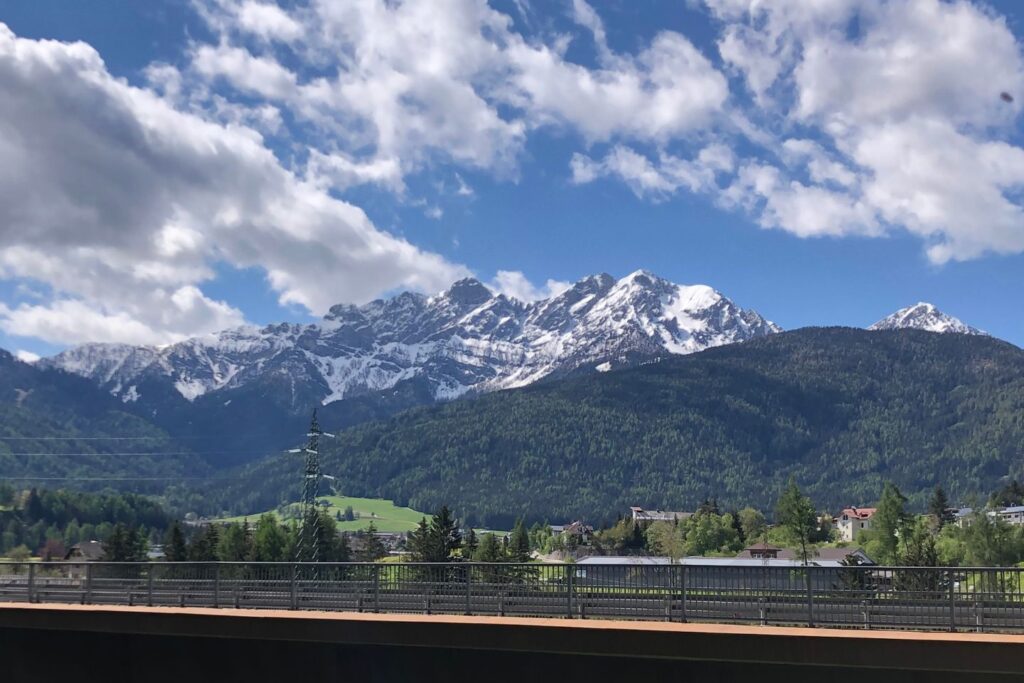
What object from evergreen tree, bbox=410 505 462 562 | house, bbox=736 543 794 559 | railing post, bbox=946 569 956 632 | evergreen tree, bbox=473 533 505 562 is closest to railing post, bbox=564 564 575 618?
railing post, bbox=946 569 956 632

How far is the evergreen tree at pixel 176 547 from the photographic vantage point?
114 metres

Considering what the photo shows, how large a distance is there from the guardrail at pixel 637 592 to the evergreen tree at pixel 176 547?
88918 millimetres

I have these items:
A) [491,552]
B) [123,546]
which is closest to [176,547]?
[123,546]

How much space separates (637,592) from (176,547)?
102 metres

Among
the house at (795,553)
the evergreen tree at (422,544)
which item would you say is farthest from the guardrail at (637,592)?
the house at (795,553)

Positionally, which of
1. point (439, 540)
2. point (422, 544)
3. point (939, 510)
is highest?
point (439, 540)

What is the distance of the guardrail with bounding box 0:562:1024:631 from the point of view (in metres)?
19.6

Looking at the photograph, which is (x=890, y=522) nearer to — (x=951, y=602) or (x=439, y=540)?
(x=439, y=540)

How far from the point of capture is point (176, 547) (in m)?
115

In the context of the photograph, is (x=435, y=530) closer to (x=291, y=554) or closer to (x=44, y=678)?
(x=291, y=554)

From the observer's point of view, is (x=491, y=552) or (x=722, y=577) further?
(x=491, y=552)

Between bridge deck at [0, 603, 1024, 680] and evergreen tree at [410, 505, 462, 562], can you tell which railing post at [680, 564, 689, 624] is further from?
evergreen tree at [410, 505, 462, 562]

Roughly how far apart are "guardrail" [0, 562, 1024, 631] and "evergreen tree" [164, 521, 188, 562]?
292 feet

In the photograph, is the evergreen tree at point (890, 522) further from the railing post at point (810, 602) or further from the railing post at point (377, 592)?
the railing post at point (810, 602)
